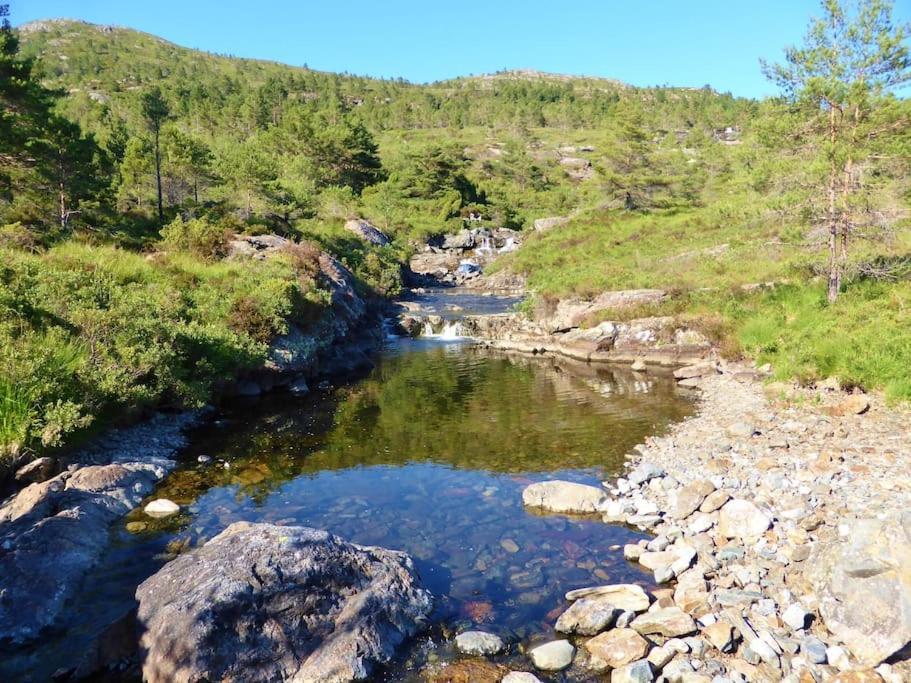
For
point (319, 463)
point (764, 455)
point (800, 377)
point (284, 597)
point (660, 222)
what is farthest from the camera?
point (660, 222)

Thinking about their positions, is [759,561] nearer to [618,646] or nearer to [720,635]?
[720,635]

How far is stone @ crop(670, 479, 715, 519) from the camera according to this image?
11078 mm

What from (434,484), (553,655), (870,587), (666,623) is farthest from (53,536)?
(870,587)

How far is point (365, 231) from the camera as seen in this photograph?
61.1 m

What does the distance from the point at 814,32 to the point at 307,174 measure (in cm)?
7085

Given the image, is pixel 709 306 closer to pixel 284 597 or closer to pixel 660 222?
pixel 284 597

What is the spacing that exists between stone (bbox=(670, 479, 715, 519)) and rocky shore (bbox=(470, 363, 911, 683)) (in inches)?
1.1

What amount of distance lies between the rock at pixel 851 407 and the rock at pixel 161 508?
16729mm

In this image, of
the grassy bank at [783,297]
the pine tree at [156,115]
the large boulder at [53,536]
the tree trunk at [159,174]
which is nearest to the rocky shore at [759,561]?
the grassy bank at [783,297]

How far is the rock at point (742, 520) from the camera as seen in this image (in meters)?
9.59

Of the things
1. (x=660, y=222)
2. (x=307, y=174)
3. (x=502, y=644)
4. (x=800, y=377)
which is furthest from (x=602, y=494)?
(x=307, y=174)

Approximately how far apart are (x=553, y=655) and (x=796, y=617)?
3.30 metres

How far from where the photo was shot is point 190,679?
262 inches

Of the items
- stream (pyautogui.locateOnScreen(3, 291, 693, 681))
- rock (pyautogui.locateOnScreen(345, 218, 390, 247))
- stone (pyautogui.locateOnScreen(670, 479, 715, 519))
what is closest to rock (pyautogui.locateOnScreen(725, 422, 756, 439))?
stream (pyautogui.locateOnScreen(3, 291, 693, 681))
